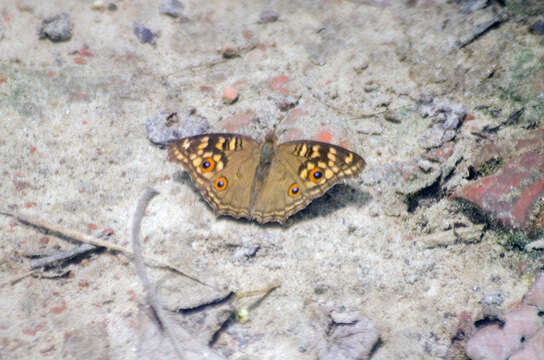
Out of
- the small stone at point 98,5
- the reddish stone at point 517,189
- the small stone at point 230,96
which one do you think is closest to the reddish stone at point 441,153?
the reddish stone at point 517,189

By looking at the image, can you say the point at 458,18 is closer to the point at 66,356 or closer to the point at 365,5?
the point at 365,5

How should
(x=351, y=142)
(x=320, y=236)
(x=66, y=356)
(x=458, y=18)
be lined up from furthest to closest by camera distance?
(x=458, y=18) < (x=351, y=142) < (x=320, y=236) < (x=66, y=356)

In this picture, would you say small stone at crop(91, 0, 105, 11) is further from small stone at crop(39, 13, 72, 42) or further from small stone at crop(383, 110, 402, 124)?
small stone at crop(383, 110, 402, 124)

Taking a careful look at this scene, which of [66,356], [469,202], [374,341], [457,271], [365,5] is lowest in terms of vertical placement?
[66,356]

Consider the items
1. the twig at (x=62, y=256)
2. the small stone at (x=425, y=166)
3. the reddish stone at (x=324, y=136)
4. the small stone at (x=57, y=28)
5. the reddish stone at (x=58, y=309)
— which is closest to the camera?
the reddish stone at (x=58, y=309)

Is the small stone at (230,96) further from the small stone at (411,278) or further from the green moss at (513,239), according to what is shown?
the green moss at (513,239)

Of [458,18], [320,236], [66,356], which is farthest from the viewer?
[458,18]

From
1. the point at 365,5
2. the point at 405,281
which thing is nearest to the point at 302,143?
the point at 405,281
